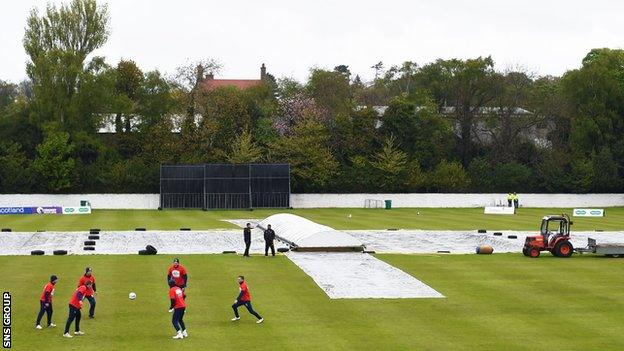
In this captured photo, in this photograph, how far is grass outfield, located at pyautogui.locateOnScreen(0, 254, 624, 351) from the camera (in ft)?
93.6

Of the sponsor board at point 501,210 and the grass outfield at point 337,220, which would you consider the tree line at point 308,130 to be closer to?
the grass outfield at point 337,220

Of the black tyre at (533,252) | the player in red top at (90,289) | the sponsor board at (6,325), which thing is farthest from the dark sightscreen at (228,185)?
the player in red top at (90,289)

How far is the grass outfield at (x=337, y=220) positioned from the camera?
74062mm

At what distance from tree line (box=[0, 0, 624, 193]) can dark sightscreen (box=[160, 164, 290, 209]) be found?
7794 millimetres

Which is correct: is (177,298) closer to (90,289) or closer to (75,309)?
(75,309)

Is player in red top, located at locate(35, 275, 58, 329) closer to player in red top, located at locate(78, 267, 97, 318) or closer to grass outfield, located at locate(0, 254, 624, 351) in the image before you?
grass outfield, located at locate(0, 254, 624, 351)

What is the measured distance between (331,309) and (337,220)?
1938 inches

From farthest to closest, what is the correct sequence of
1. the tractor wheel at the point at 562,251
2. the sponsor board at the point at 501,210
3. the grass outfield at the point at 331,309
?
1. the sponsor board at the point at 501,210
2. the tractor wheel at the point at 562,251
3. the grass outfield at the point at 331,309

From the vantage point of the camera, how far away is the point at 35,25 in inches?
4439

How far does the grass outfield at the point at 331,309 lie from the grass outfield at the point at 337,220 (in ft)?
81.7

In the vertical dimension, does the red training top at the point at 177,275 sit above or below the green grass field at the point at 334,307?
above

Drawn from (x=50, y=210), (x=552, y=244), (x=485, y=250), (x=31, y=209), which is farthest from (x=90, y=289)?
(x=31, y=209)

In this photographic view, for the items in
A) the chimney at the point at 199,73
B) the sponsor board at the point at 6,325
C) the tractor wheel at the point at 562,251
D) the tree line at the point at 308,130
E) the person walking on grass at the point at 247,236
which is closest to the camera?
the sponsor board at the point at 6,325

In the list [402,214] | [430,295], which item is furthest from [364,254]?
[402,214]
